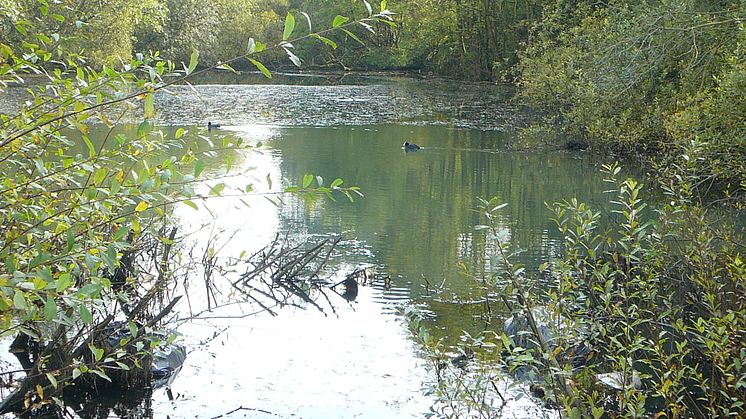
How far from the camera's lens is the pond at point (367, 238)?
5.75 m

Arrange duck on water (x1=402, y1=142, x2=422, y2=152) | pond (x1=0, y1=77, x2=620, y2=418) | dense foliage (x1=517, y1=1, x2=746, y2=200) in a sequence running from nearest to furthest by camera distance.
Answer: pond (x1=0, y1=77, x2=620, y2=418)
dense foliage (x1=517, y1=1, x2=746, y2=200)
duck on water (x1=402, y1=142, x2=422, y2=152)

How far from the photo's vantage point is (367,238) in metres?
10.1

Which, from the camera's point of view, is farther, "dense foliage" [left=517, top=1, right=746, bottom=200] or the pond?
"dense foliage" [left=517, top=1, right=746, bottom=200]

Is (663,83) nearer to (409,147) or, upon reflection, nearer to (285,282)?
(409,147)

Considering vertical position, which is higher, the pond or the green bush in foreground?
the green bush in foreground

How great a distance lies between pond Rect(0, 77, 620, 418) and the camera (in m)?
5.75

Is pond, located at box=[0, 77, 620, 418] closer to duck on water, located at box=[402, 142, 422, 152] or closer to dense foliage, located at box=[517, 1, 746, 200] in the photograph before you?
duck on water, located at box=[402, 142, 422, 152]

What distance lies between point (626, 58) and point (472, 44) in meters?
22.3

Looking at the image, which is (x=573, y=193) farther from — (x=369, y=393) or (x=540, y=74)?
(x=369, y=393)

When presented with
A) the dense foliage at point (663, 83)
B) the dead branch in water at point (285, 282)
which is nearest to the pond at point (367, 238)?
the dead branch in water at point (285, 282)

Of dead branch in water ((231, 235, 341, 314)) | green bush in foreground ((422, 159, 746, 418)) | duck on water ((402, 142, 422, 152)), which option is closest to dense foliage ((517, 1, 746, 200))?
duck on water ((402, 142, 422, 152))

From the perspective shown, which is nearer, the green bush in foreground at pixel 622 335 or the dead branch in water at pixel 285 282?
the green bush in foreground at pixel 622 335

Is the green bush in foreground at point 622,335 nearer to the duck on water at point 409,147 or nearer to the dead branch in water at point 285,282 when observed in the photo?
the dead branch in water at point 285,282

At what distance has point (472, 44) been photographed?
116 ft
